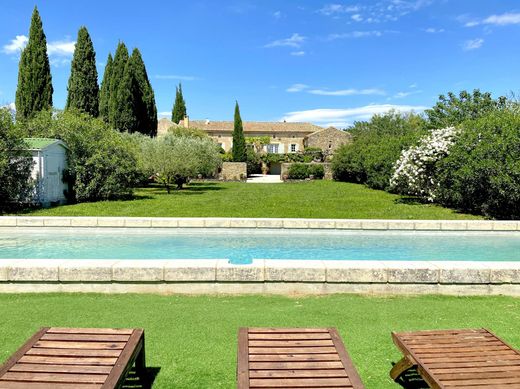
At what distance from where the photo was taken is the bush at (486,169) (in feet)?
47.6

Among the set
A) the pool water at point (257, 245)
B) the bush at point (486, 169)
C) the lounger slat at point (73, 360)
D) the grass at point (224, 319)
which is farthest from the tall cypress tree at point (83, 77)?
the lounger slat at point (73, 360)

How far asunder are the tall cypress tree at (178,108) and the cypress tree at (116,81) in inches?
1253

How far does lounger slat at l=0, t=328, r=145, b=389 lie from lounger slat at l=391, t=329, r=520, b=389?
2.01 m

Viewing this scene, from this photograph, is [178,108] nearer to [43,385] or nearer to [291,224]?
[291,224]

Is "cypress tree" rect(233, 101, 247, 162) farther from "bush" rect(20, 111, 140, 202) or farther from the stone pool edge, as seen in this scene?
the stone pool edge

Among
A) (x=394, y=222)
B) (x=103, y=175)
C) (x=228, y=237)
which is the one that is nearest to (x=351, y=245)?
(x=394, y=222)

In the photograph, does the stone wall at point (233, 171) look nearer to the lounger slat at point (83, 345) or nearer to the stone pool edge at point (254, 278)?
the stone pool edge at point (254, 278)

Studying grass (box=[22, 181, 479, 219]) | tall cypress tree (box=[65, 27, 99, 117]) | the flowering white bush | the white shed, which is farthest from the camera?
tall cypress tree (box=[65, 27, 99, 117])

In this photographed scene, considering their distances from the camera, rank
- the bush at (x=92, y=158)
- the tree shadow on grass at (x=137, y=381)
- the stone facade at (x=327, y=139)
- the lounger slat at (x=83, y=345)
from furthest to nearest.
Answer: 1. the stone facade at (x=327, y=139)
2. the bush at (x=92, y=158)
3. the tree shadow on grass at (x=137, y=381)
4. the lounger slat at (x=83, y=345)

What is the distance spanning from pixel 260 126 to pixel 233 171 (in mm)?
21635

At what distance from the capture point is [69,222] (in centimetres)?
1242

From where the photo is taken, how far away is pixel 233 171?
45594 millimetres

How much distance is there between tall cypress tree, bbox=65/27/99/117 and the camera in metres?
30.8

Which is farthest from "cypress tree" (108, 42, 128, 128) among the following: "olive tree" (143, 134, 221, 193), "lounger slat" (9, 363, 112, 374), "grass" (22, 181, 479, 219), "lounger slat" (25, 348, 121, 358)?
"lounger slat" (9, 363, 112, 374)
